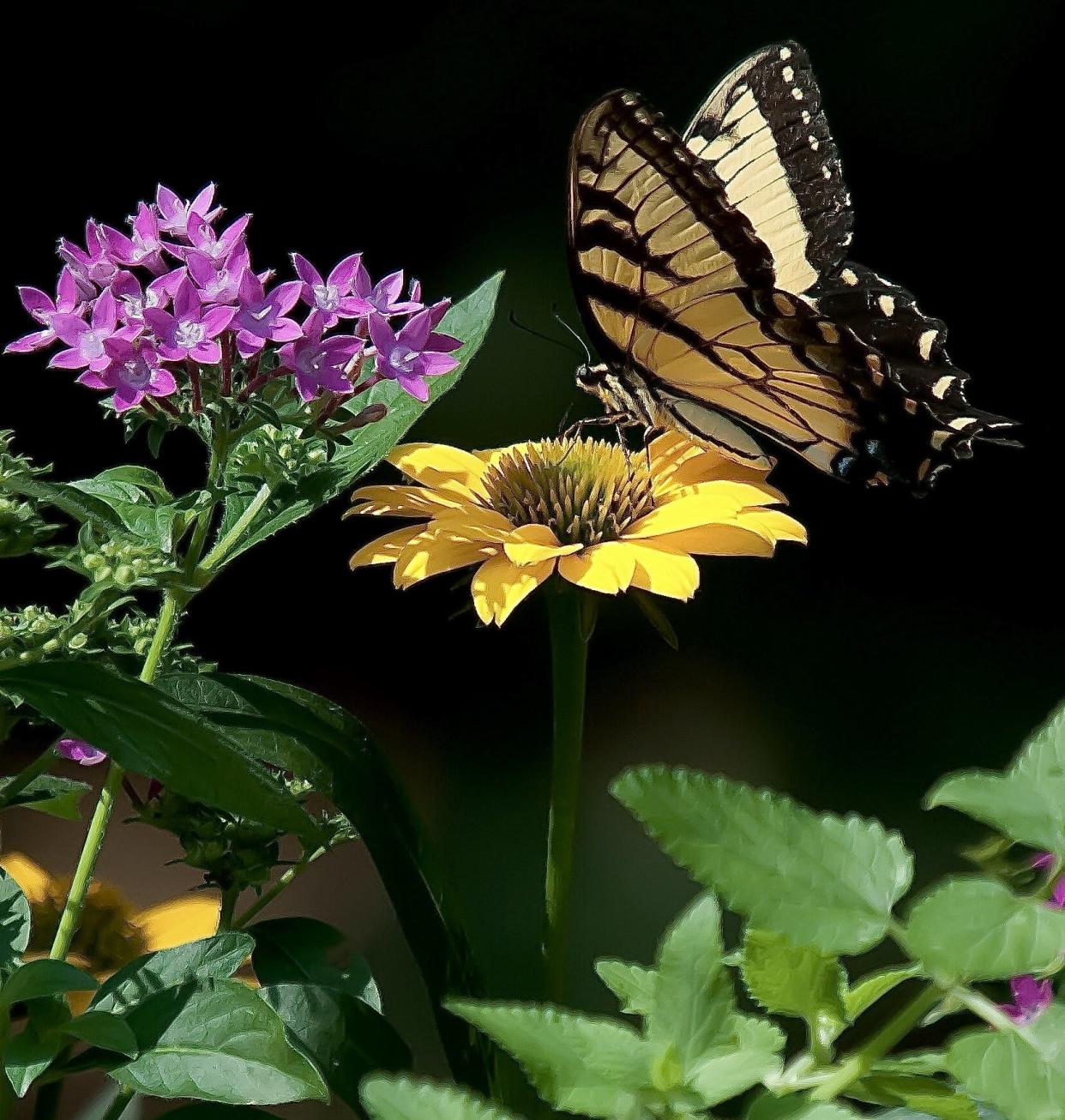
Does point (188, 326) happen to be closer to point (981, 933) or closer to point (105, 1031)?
point (105, 1031)

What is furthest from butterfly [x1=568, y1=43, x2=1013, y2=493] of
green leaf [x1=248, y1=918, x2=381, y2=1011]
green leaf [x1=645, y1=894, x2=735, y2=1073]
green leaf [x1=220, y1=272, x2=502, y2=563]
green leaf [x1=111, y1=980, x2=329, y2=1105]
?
green leaf [x1=645, y1=894, x2=735, y2=1073]

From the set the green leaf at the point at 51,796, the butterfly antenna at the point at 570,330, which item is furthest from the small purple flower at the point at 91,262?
the butterfly antenna at the point at 570,330

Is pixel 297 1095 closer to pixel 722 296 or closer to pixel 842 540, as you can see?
pixel 722 296

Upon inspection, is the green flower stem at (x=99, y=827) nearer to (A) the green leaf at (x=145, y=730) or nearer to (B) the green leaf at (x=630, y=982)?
(A) the green leaf at (x=145, y=730)

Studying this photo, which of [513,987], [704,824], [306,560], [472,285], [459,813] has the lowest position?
[513,987]

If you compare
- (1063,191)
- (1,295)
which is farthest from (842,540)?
(1,295)

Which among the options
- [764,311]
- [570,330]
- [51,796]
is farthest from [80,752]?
[570,330]
